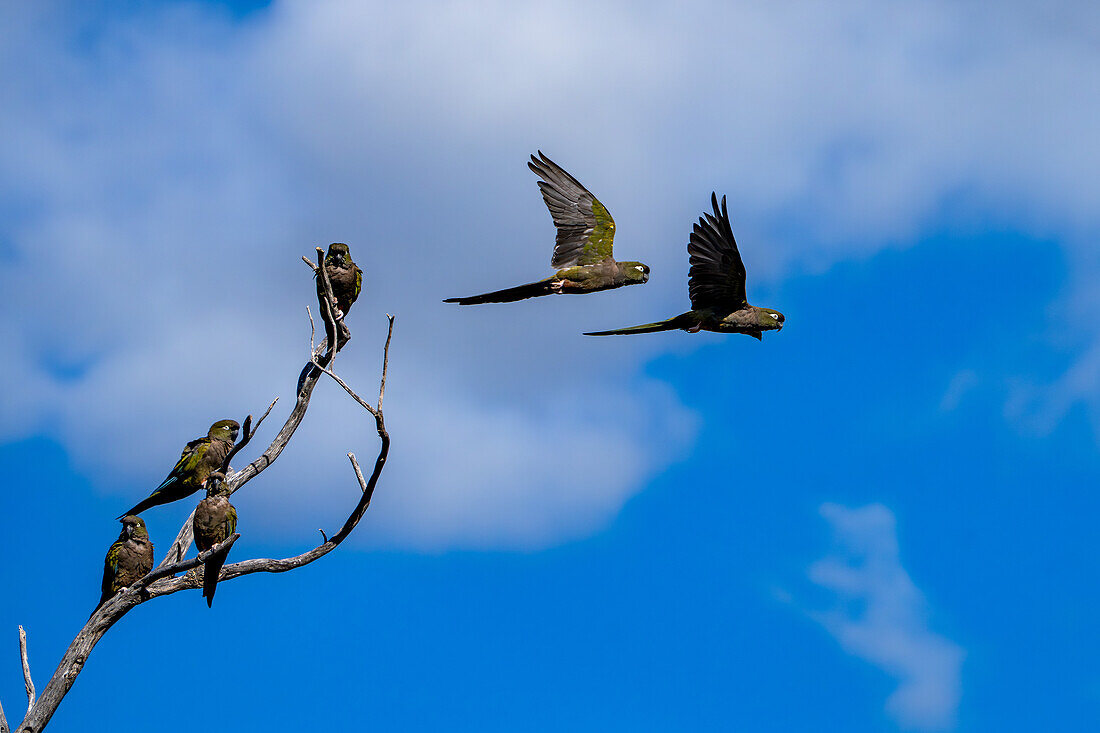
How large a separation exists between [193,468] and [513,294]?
4.72 metres

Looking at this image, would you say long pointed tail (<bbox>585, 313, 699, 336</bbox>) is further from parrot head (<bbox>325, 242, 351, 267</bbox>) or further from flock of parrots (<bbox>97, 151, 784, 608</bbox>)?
parrot head (<bbox>325, 242, 351, 267</bbox>)

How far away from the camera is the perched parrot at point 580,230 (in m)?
12.0

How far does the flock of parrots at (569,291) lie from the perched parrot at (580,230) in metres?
0.01

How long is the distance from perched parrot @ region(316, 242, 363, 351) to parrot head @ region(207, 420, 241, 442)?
1862 mm

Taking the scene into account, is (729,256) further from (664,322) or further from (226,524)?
(226,524)

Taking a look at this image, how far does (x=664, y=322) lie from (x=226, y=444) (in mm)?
5714

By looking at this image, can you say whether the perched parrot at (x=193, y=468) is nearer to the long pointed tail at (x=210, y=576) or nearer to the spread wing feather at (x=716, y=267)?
the long pointed tail at (x=210, y=576)

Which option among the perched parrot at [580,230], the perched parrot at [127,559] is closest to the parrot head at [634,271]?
the perched parrot at [580,230]

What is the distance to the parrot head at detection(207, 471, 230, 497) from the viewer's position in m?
11.7

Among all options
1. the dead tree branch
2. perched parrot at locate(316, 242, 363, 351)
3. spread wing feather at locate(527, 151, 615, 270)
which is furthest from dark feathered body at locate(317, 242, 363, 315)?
spread wing feather at locate(527, 151, 615, 270)

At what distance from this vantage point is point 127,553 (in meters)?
12.1

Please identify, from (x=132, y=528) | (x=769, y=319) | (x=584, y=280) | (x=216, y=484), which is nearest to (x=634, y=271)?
(x=584, y=280)

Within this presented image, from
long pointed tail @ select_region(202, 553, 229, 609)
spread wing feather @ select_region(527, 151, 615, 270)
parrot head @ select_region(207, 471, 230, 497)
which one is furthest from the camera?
spread wing feather @ select_region(527, 151, 615, 270)

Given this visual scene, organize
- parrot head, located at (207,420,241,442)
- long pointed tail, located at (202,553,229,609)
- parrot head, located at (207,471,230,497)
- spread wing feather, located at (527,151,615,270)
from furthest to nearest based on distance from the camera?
parrot head, located at (207,420,241,442) → spread wing feather, located at (527,151,615,270) → parrot head, located at (207,471,230,497) → long pointed tail, located at (202,553,229,609)
